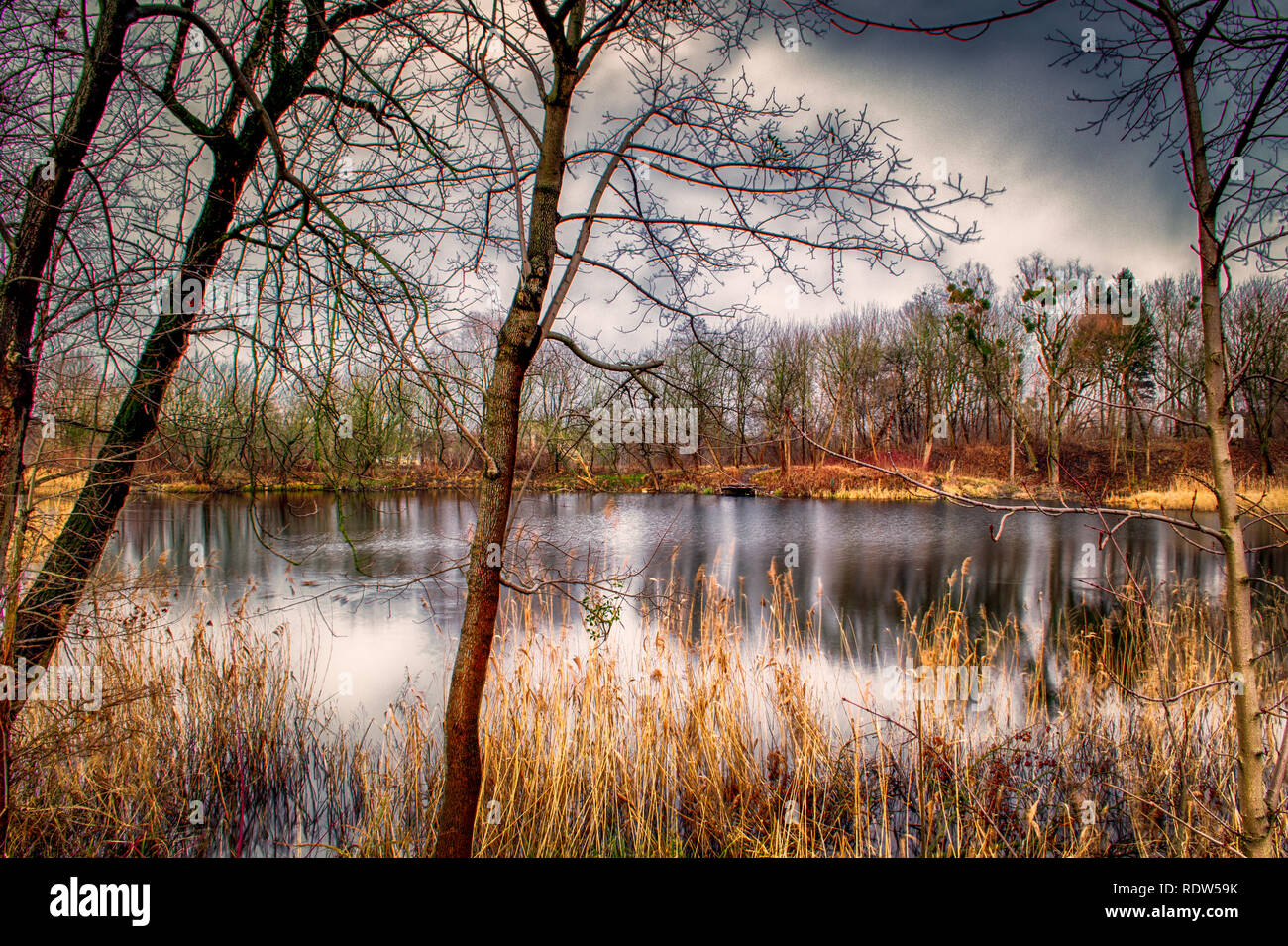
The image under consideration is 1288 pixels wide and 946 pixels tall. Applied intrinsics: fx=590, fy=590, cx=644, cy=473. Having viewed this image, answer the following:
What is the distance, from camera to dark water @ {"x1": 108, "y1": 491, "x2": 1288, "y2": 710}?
5926 mm

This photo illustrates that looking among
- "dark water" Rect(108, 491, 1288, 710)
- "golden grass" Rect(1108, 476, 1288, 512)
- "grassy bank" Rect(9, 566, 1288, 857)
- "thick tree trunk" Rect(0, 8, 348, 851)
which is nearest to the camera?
"thick tree trunk" Rect(0, 8, 348, 851)

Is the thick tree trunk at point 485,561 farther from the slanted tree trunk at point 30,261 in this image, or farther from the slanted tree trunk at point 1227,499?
the slanted tree trunk at point 1227,499

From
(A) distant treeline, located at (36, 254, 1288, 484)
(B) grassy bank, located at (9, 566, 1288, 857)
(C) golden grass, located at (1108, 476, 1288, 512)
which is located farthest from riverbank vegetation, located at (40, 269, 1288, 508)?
(B) grassy bank, located at (9, 566, 1288, 857)

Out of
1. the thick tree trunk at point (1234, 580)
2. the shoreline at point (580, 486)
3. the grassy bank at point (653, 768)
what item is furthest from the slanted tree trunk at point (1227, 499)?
the grassy bank at point (653, 768)

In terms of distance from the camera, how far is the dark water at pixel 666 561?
593 centimetres

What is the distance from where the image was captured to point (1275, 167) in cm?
156

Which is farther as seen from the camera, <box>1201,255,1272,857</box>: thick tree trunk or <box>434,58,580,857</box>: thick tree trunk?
<box>434,58,580,857</box>: thick tree trunk

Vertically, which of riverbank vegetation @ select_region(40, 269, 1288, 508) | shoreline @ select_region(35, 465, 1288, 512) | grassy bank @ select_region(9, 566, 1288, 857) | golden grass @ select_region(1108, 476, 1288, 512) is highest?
riverbank vegetation @ select_region(40, 269, 1288, 508)

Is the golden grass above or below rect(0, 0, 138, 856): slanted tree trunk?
below

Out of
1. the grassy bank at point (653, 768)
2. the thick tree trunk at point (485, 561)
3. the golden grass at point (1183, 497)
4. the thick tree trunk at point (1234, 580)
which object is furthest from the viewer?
the golden grass at point (1183, 497)

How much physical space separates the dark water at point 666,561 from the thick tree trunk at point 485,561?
0.43 metres

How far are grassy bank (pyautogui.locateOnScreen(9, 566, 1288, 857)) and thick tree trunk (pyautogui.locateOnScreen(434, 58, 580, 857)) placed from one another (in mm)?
1175

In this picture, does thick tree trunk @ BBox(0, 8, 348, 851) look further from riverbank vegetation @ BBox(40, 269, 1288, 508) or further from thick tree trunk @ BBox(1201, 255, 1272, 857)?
thick tree trunk @ BBox(1201, 255, 1272, 857)
